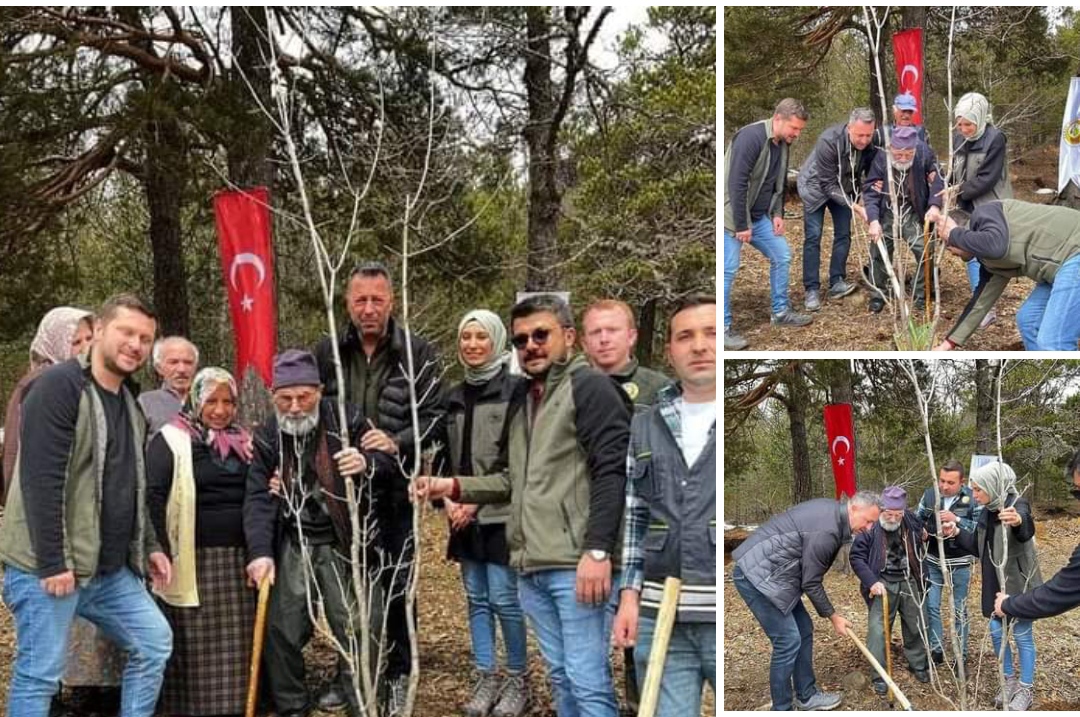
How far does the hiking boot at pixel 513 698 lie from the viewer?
11.6 ft

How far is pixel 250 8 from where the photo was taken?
20.4ft

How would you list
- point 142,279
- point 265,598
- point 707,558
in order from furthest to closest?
point 142,279 < point 265,598 < point 707,558

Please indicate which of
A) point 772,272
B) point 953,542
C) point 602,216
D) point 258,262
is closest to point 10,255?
point 258,262

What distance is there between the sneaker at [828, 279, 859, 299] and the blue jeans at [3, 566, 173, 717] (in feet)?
7.81

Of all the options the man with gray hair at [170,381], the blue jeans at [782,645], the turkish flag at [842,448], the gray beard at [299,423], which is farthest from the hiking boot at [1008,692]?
the man with gray hair at [170,381]

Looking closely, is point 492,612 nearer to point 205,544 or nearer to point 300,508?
point 300,508

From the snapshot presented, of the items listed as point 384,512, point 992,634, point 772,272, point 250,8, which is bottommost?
point 992,634

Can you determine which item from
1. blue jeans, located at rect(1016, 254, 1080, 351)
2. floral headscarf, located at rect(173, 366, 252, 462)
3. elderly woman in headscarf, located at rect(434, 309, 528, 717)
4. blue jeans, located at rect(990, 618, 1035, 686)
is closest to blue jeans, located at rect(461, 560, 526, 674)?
elderly woman in headscarf, located at rect(434, 309, 528, 717)

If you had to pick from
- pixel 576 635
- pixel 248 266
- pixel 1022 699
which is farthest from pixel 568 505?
pixel 248 266

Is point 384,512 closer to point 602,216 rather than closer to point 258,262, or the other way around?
point 258,262

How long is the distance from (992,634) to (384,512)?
2235mm

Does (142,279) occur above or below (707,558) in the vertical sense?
above

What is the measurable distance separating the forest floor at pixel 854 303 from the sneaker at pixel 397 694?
166cm

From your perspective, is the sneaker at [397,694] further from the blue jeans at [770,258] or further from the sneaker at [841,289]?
the sneaker at [841,289]
